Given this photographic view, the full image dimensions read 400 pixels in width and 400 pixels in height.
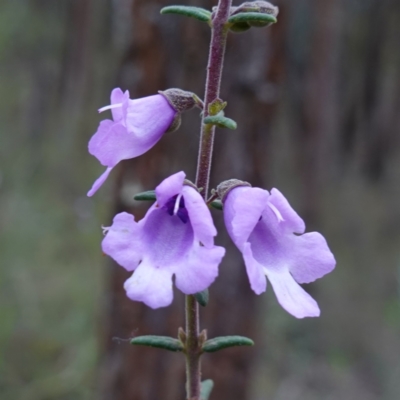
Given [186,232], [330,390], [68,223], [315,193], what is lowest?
[330,390]

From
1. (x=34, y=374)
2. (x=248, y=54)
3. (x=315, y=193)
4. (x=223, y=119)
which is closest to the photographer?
(x=223, y=119)

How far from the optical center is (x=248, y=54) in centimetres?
377

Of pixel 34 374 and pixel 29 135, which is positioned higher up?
pixel 29 135

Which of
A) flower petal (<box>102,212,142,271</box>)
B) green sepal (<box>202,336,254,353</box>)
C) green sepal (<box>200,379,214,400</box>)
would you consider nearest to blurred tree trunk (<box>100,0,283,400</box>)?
green sepal (<box>200,379,214,400</box>)

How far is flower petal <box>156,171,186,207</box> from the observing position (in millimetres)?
1222

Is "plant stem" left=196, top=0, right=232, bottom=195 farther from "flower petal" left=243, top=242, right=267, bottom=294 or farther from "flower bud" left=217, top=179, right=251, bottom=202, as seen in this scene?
"flower petal" left=243, top=242, right=267, bottom=294

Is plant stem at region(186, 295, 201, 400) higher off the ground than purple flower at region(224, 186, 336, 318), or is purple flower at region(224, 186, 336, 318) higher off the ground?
purple flower at region(224, 186, 336, 318)

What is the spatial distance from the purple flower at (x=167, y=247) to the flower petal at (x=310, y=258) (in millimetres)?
241

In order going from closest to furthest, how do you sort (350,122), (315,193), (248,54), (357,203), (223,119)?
(223,119), (248,54), (315,193), (350,122), (357,203)

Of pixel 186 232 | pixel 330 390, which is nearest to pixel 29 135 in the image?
pixel 330 390

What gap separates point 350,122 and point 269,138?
19.1 ft

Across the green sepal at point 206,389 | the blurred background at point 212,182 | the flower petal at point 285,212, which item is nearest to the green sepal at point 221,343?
the green sepal at point 206,389

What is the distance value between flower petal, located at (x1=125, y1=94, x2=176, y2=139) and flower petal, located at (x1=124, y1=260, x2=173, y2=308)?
0.36 m

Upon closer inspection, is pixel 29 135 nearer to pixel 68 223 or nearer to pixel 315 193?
pixel 68 223
